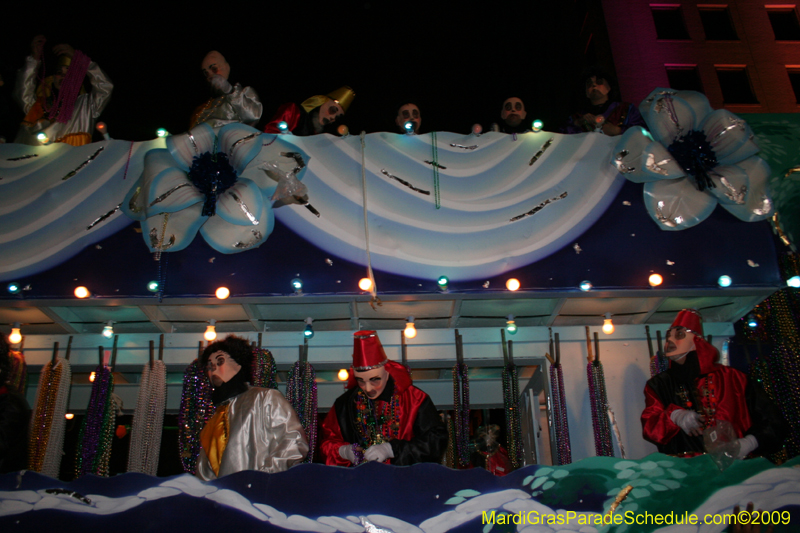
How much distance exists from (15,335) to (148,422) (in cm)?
120

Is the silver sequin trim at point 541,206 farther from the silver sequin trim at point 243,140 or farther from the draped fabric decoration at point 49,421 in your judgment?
the draped fabric decoration at point 49,421

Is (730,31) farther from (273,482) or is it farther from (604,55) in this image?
(273,482)

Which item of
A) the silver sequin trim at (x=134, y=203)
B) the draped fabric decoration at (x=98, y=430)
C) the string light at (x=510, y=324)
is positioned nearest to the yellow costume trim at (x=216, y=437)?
the draped fabric decoration at (x=98, y=430)

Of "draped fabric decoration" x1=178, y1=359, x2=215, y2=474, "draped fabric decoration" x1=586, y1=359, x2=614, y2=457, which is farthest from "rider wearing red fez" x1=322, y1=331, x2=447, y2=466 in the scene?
"draped fabric decoration" x1=586, y1=359, x2=614, y2=457

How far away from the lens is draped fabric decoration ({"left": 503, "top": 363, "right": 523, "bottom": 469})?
3920 mm

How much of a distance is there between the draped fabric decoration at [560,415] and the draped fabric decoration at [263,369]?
193 centimetres

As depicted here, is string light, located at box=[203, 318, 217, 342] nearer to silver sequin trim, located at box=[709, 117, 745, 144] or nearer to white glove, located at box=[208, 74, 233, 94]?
white glove, located at box=[208, 74, 233, 94]

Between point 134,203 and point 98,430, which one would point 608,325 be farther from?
point 98,430

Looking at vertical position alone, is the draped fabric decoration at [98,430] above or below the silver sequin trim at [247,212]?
below

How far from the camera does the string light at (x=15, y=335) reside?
4012 mm

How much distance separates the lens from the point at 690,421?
308cm

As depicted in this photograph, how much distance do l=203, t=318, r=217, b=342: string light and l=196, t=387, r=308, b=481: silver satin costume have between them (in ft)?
2.97

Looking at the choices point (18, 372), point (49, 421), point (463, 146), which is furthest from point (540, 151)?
point (18, 372)

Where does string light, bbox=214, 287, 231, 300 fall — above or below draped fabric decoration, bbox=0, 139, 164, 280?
below
